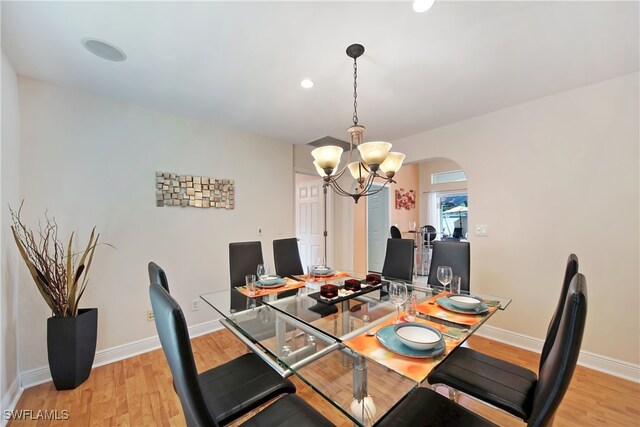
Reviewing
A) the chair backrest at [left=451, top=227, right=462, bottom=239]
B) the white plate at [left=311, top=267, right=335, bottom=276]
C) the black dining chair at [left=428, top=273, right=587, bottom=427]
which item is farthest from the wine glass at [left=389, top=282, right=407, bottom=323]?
the chair backrest at [left=451, top=227, right=462, bottom=239]

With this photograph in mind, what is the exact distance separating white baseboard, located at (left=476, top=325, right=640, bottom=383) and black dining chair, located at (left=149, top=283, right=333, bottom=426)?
8.31 ft

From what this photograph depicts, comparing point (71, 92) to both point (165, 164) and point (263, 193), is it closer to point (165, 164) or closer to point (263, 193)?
point (165, 164)

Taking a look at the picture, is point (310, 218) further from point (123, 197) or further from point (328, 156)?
point (328, 156)

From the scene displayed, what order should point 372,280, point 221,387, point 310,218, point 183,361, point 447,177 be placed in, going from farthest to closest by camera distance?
1. point 447,177
2. point 310,218
3. point 372,280
4. point 221,387
5. point 183,361

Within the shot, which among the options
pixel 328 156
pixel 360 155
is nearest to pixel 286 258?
pixel 328 156

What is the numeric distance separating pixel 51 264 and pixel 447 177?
6.65 metres

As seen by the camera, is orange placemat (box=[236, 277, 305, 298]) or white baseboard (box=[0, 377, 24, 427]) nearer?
white baseboard (box=[0, 377, 24, 427])

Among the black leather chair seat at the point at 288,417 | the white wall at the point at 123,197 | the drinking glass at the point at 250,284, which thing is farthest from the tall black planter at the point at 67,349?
the black leather chair seat at the point at 288,417

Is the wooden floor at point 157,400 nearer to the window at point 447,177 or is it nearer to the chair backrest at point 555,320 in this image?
the chair backrest at point 555,320

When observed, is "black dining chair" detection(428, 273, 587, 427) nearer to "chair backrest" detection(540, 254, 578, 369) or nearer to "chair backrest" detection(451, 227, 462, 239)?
"chair backrest" detection(540, 254, 578, 369)

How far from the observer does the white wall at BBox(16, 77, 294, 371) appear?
6.95 ft

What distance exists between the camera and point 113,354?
239cm

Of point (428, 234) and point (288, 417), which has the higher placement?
point (428, 234)

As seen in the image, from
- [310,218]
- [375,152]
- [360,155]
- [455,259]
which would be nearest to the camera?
[375,152]
